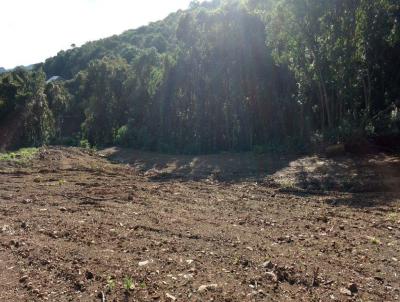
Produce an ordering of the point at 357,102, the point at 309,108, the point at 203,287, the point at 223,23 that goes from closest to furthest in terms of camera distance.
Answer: the point at 203,287, the point at 357,102, the point at 309,108, the point at 223,23

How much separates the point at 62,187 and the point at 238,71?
10.4 meters

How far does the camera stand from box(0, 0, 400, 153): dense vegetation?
1310 cm

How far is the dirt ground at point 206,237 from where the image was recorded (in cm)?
382

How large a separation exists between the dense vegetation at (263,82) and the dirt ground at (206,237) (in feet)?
14.6

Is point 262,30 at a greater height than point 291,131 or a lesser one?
greater

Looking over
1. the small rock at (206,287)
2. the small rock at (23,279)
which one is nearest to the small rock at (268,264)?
the small rock at (206,287)

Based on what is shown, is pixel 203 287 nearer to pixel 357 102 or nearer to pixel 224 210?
pixel 224 210

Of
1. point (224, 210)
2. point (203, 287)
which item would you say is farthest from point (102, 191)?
point (203, 287)

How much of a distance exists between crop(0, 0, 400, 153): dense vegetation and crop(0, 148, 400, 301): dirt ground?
4.44 meters

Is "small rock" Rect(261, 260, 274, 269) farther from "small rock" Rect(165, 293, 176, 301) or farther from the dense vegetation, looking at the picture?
the dense vegetation

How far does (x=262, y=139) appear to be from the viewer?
17031 mm

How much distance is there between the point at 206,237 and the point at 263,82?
1303 centimetres

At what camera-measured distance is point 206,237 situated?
17.4 feet

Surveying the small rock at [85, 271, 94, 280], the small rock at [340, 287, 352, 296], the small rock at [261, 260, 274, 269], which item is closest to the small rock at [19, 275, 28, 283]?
the small rock at [85, 271, 94, 280]
